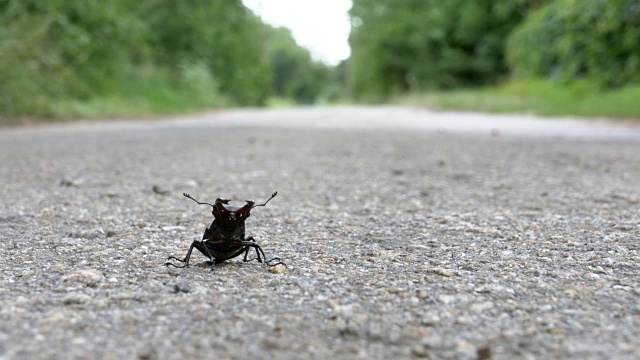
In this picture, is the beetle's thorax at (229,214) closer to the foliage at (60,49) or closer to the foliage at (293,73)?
the foliage at (60,49)

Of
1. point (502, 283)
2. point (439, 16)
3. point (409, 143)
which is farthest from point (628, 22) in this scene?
point (439, 16)

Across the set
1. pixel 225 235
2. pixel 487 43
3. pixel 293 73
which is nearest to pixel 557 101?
pixel 487 43

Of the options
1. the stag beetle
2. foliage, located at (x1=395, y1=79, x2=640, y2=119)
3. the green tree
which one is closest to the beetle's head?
the stag beetle

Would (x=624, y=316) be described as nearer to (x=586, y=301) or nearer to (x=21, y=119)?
(x=586, y=301)

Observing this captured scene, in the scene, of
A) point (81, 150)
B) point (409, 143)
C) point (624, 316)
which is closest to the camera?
point (624, 316)

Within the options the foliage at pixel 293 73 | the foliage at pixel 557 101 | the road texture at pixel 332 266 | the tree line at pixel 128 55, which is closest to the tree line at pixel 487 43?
the foliage at pixel 557 101

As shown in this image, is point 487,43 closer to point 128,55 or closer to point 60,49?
point 128,55
